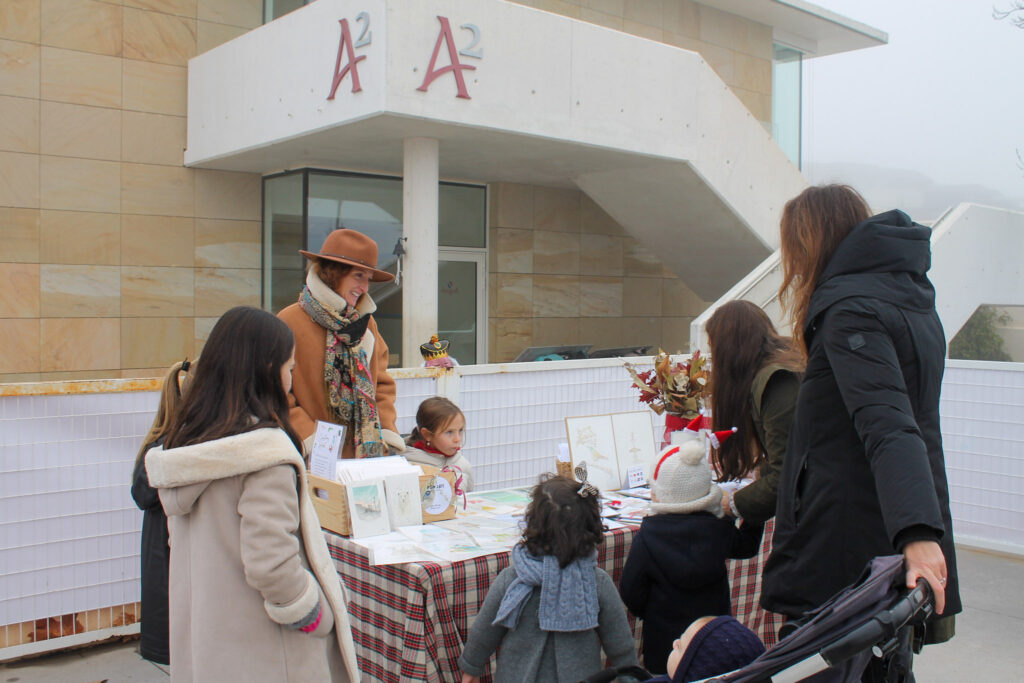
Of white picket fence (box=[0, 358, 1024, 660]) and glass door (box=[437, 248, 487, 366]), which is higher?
glass door (box=[437, 248, 487, 366])

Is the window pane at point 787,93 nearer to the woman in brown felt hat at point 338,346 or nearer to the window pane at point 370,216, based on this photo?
the window pane at point 370,216

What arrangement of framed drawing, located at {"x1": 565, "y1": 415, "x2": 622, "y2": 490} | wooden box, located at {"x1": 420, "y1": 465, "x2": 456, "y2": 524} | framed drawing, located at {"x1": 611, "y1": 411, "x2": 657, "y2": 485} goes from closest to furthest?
wooden box, located at {"x1": 420, "y1": 465, "x2": 456, "y2": 524} → framed drawing, located at {"x1": 565, "y1": 415, "x2": 622, "y2": 490} → framed drawing, located at {"x1": 611, "y1": 411, "x2": 657, "y2": 485}

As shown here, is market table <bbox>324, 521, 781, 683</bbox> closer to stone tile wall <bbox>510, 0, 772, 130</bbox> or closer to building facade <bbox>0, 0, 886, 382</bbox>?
building facade <bbox>0, 0, 886, 382</bbox>

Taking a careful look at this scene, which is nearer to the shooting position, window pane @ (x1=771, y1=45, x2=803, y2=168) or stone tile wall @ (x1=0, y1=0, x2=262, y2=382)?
stone tile wall @ (x1=0, y1=0, x2=262, y2=382)

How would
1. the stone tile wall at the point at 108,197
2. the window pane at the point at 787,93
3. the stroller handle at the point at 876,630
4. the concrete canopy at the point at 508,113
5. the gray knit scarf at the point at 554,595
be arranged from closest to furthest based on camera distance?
the stroller handle at the point at 876,630, the gray knit scarf at the point at 554,595, the concrete canopy at the point at 508,113, the stone tile wall at the point at 108,197, the window pane at the point at 787,93

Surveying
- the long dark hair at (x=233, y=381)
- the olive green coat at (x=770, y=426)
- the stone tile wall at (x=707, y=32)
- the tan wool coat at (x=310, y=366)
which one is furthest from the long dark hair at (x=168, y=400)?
the stone tile wall at (x=707, y=32)

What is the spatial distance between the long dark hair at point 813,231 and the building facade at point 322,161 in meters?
5.73

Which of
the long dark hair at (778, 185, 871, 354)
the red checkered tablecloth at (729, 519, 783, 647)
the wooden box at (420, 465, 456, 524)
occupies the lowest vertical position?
the red checkered tablecloth at (729, 519, 783, 647)

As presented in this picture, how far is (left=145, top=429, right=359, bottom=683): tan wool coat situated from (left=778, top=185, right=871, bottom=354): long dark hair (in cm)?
150

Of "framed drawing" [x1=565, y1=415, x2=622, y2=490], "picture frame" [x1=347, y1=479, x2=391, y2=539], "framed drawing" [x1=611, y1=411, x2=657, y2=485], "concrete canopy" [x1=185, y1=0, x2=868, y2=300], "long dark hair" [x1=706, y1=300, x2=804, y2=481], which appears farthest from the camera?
"concrete canopy" [x1=185, y1=0, x2=868, y2=300]

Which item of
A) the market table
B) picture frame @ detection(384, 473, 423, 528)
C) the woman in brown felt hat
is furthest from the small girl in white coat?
the market table

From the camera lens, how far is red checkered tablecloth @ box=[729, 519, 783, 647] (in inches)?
162

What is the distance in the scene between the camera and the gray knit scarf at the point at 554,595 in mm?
2957

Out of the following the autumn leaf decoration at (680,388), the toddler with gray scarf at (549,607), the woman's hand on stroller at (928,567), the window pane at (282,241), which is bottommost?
the toddler with gray scarf at (549,607)
